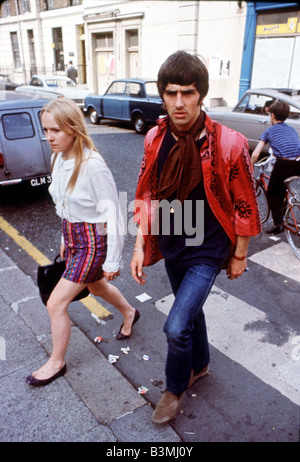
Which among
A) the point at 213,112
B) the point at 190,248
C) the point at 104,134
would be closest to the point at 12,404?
the point at 190,248

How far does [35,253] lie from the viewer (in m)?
5.07

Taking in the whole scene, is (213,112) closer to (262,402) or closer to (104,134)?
(104,134)

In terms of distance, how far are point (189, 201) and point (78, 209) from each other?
31.4 inches

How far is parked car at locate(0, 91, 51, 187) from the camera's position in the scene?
6.22m

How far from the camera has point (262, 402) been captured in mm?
2686

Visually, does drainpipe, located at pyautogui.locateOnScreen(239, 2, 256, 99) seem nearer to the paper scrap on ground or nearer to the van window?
the van window

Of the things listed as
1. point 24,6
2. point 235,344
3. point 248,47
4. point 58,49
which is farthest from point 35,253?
point 24,6

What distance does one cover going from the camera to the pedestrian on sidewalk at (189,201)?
6.73 ft

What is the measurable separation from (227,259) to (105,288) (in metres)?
1.11

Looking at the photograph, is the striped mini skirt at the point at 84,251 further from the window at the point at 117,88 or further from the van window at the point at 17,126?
the window at the point at 117,88

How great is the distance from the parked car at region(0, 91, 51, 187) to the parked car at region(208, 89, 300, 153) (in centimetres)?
496

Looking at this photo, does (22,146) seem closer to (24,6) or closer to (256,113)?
(256,113)

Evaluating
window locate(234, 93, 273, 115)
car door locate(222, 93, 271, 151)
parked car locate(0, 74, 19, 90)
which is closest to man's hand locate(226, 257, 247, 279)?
car door locate(222, 93, 271, 151)

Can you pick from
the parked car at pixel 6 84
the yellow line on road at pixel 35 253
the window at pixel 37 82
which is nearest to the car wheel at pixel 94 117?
the window at pixel 37 82
